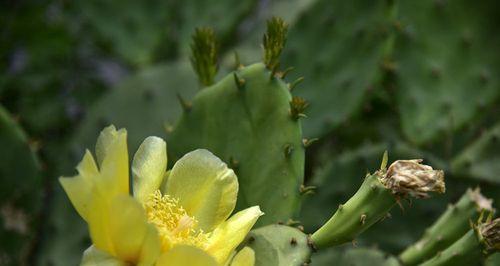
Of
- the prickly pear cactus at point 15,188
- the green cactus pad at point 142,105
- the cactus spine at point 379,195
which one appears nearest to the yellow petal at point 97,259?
the cactus spine at point 379,195

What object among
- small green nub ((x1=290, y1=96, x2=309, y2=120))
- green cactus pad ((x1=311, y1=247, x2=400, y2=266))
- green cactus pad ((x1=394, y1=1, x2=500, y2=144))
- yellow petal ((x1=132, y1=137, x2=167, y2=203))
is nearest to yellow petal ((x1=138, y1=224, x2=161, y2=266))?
yellow petal ((x1=132, y1=137, x2=167, y2=203))

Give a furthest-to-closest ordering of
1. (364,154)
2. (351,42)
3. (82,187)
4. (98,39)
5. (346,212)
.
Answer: (98,39)
(351,42)
(364,154)
(346,212)
(82,187)

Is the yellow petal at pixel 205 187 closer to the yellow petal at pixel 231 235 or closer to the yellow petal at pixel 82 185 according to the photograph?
the yellow petal at pixel 231 235

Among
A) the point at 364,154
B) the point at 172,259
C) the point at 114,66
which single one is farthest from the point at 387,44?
the point at 114,66

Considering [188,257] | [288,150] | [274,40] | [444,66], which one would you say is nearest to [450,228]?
[288,150]

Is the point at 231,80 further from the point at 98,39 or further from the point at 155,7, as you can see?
the point at 98,39

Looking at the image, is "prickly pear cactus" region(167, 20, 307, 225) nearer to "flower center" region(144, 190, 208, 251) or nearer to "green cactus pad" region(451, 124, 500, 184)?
"flower center" region(144, 190, 208, 251)
